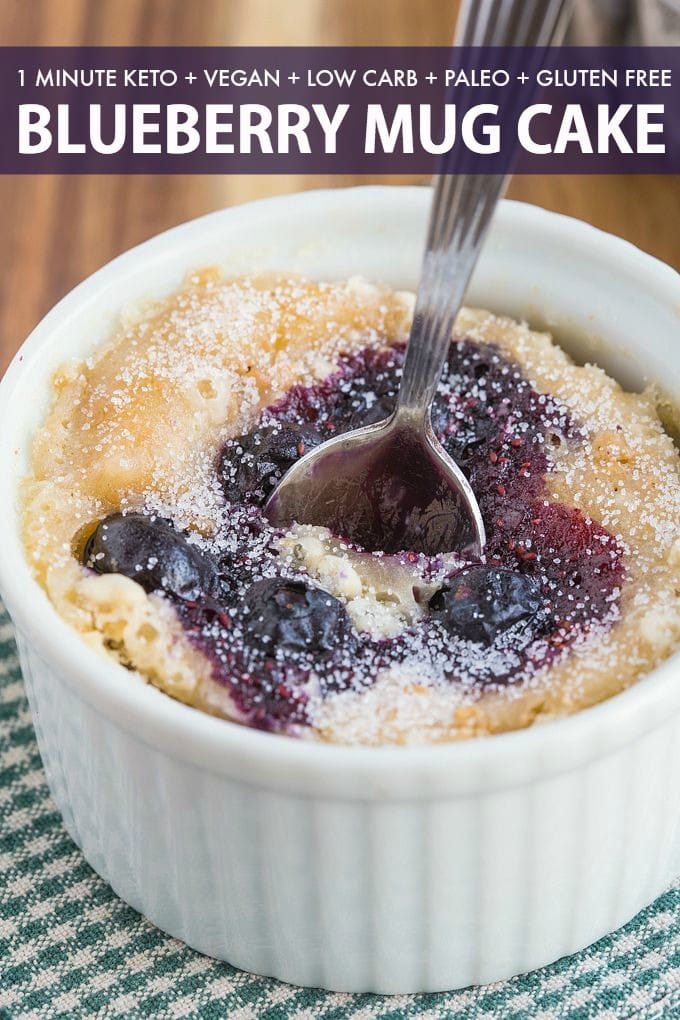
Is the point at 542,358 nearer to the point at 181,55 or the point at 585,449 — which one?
the point at 585,449

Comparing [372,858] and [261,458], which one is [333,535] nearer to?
[261,458]

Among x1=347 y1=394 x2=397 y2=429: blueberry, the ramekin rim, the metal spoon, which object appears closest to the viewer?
the ramekin rim

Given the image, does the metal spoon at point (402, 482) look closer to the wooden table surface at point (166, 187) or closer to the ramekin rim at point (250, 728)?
the ramekin rim at point (250, 728)

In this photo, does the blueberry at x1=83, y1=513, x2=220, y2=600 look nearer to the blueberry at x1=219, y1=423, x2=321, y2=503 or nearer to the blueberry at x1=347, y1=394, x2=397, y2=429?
the blueberry at x1=219, y1=423, x2=321, y2=503

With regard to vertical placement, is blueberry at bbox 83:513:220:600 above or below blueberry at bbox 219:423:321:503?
below

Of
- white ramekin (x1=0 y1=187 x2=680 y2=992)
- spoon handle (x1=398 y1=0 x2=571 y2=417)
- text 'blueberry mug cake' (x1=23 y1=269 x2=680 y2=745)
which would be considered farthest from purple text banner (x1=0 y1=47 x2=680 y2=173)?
white ramekin (x1=0 y1=187 x2=680 y2=992)

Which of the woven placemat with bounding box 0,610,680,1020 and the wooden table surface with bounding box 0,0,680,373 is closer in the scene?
the woven placemat with bounding box 0,610,680,1020

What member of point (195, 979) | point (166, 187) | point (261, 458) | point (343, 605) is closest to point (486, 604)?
point (343, 605)
